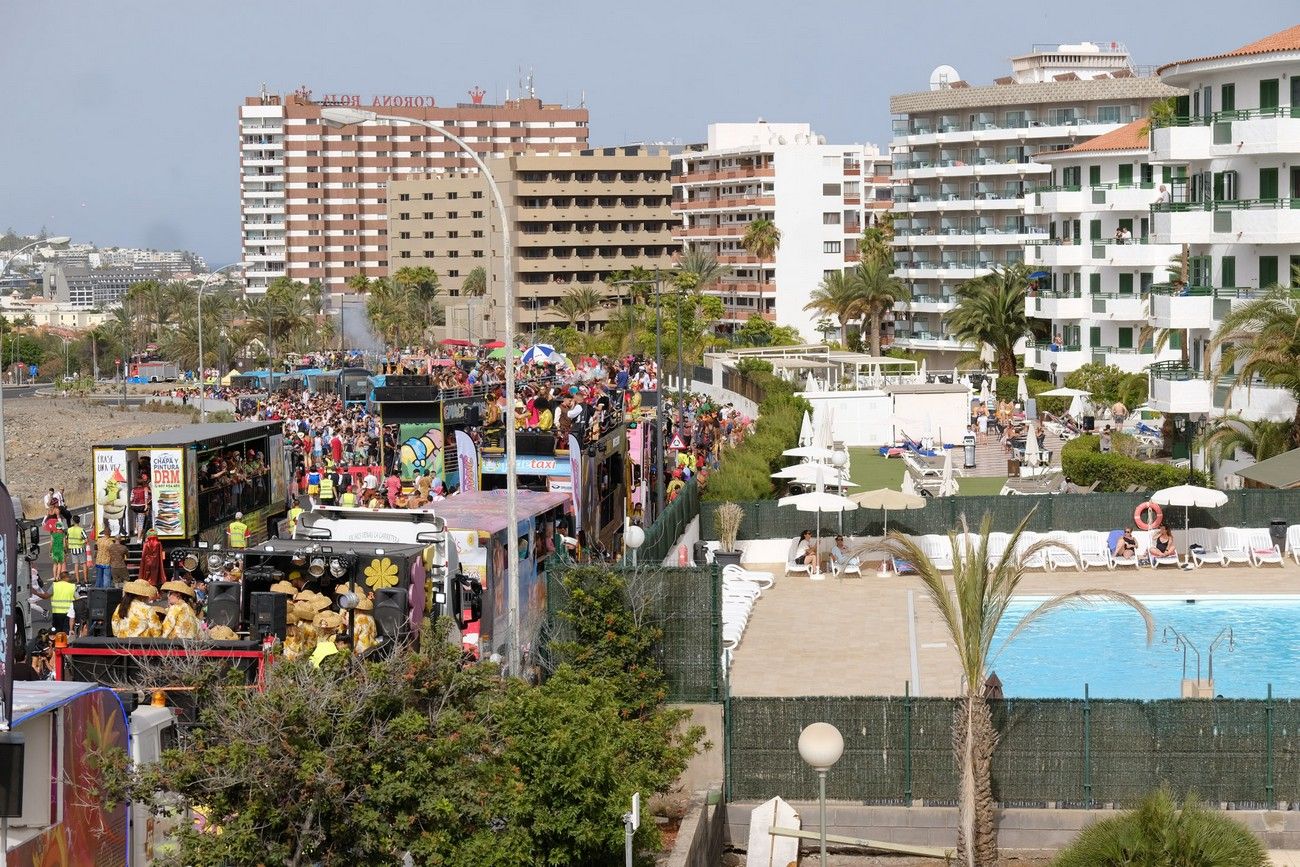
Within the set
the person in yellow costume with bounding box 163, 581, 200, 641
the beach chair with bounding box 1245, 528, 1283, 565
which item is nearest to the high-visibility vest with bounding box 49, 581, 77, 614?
the person in yellow costume with bounding box 163, 581, 200, 641

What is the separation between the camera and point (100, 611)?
1811 centimetres

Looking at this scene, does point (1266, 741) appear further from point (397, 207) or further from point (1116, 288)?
point (397, 207)

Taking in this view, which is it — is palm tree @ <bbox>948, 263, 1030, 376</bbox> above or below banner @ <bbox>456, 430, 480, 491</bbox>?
above

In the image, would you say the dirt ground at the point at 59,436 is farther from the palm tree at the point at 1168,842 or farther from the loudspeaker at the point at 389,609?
the palm tree at the point at 1168,842

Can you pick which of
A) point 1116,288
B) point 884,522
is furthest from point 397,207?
point 884,522

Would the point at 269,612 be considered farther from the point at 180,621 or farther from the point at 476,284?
the point at 476,284

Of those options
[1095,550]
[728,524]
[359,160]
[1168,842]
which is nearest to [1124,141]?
[1095,550]

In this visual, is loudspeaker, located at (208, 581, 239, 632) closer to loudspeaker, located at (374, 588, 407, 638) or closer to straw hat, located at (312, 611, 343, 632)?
straw hat, located at (312, 611, 343, 632)

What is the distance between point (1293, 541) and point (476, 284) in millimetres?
114756

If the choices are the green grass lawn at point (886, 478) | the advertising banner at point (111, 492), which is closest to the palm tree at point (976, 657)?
the advertising banner at point (111, 492)

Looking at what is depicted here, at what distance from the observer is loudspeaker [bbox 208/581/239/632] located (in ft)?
61.1

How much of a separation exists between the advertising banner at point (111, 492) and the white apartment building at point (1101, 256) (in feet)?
139

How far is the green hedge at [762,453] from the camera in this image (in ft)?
113

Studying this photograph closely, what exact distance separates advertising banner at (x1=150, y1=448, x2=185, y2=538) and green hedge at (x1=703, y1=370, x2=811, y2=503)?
35.6ft
